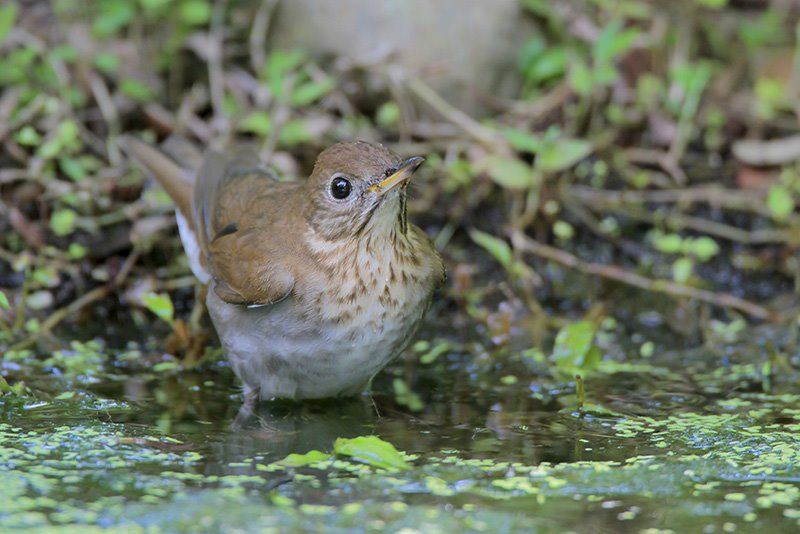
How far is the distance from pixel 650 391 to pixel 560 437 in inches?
35.1

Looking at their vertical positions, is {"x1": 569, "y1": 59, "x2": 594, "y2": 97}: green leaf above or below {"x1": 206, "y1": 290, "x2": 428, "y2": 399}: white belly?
above

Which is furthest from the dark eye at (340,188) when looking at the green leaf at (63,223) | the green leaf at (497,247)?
the green leaf at (63,223)

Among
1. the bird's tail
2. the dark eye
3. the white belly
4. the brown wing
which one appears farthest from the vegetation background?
the dark eye

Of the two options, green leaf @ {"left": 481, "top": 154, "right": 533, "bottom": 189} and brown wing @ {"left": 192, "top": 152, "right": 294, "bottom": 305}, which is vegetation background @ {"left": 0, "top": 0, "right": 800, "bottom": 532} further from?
brown wing @ {"left": 192, "top": 152, "right": 294, "bottom": 305}

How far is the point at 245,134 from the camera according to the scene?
292 inches

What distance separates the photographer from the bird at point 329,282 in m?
4.69

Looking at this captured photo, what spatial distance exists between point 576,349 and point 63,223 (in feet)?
9.86

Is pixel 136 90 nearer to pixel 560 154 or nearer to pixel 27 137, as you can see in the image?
pixel 27 137

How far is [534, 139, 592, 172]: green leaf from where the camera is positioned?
6.79 m

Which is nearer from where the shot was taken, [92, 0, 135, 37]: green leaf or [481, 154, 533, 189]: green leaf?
[481, 154, 533, 189]: green leaf

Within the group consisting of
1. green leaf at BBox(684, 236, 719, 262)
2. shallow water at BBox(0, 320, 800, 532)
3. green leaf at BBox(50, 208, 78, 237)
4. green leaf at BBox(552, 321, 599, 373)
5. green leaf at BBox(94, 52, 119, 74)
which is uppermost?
green leaf at BBox(94, 52, 119, 74)

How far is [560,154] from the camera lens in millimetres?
6836

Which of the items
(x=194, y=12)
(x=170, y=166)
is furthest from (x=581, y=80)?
(x=170, y=166)

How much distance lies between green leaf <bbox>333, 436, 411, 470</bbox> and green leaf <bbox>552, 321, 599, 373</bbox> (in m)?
1.52
